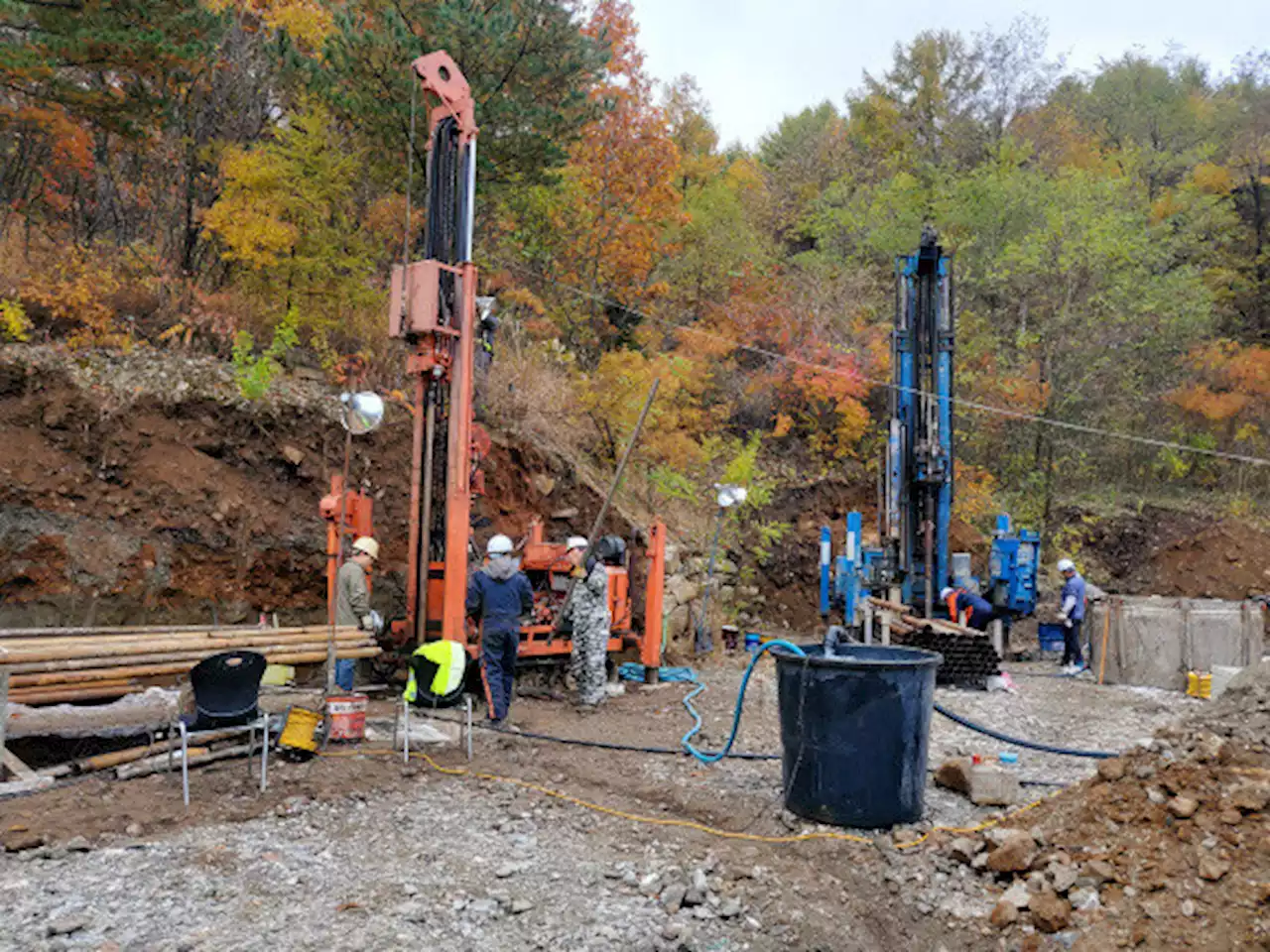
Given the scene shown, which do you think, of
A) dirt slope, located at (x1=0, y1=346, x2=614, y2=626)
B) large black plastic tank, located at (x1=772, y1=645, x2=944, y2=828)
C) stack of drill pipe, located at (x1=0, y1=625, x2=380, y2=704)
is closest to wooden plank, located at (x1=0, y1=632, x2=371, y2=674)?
stack of drill pipe, located at (x1=0, y1=625, x2=380, y2=704)

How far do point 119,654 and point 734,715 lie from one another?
15.6ft

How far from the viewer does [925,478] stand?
40.9 ft

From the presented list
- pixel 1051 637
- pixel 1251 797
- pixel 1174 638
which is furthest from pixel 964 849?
pixel 1051 637

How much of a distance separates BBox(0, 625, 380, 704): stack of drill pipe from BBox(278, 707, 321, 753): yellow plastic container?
2.08 ft

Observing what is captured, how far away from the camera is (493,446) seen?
12.1m

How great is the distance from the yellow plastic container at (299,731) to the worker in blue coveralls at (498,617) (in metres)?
1.81

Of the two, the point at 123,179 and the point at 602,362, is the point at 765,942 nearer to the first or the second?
the point at 602,362

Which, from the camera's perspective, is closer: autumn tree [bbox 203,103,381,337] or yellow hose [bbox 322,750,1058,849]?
yellow hose [bbox 322,750,1058,849]

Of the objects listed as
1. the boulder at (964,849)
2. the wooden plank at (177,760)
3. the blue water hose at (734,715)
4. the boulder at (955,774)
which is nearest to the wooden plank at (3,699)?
the wooden plank at (177,760)

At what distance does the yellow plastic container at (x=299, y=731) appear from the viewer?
19.7 feet

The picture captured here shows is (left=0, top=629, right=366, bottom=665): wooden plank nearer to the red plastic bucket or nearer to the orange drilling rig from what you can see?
→ the red plastic bucket

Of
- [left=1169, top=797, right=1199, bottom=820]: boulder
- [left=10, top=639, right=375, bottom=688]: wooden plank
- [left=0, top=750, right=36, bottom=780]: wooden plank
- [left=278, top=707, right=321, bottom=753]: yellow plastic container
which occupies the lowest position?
[left=0, top=750, right=36, bottom=780]: wooden plank

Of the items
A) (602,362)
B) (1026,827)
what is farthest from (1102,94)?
(1026,827)

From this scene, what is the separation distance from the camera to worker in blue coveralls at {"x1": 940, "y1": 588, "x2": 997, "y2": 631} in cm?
1218
